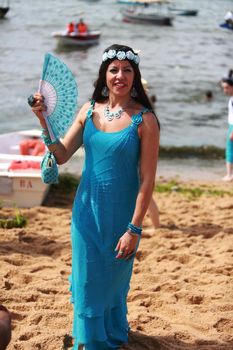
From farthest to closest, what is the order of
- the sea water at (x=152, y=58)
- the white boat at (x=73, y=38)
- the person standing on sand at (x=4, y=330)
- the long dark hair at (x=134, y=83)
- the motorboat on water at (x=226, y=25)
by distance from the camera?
the motorboat on water at (x=226, y=25) → the white boat at (x=73, y=38) → the sea water at (x=152, y=58) → the long dark hair at (x=134, y=83) → the person standing on sand at (x=4, y=330)

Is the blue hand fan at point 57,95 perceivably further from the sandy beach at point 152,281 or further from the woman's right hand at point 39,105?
the sandy beach at point 152,281

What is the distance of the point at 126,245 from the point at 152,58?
78.6 feet

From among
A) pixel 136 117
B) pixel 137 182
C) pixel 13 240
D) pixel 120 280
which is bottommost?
pixel 13 240

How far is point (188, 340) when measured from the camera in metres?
4.68

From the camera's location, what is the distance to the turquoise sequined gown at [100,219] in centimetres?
402

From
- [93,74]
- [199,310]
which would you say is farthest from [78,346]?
[93,74]

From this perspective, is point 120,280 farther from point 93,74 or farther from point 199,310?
point 93,74

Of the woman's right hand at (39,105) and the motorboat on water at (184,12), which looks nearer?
the woman's right hand at (39,105)

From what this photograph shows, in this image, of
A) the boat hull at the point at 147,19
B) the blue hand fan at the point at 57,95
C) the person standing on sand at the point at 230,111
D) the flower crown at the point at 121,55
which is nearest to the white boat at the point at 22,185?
the person standing on sand at the point at 230,111

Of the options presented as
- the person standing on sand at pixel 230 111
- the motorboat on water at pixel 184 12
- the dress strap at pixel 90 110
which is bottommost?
the motorboat on water at pixel 184 12

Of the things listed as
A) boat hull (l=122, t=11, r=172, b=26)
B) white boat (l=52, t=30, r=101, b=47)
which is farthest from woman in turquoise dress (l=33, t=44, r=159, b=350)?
boat hull (l=122, t=11, r=172, b=26)

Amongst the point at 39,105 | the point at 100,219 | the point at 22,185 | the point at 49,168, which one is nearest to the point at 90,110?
the point at 39,105

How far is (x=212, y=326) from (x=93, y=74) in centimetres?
1863

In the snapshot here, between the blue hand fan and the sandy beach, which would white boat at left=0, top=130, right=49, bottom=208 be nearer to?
the sandy beach
